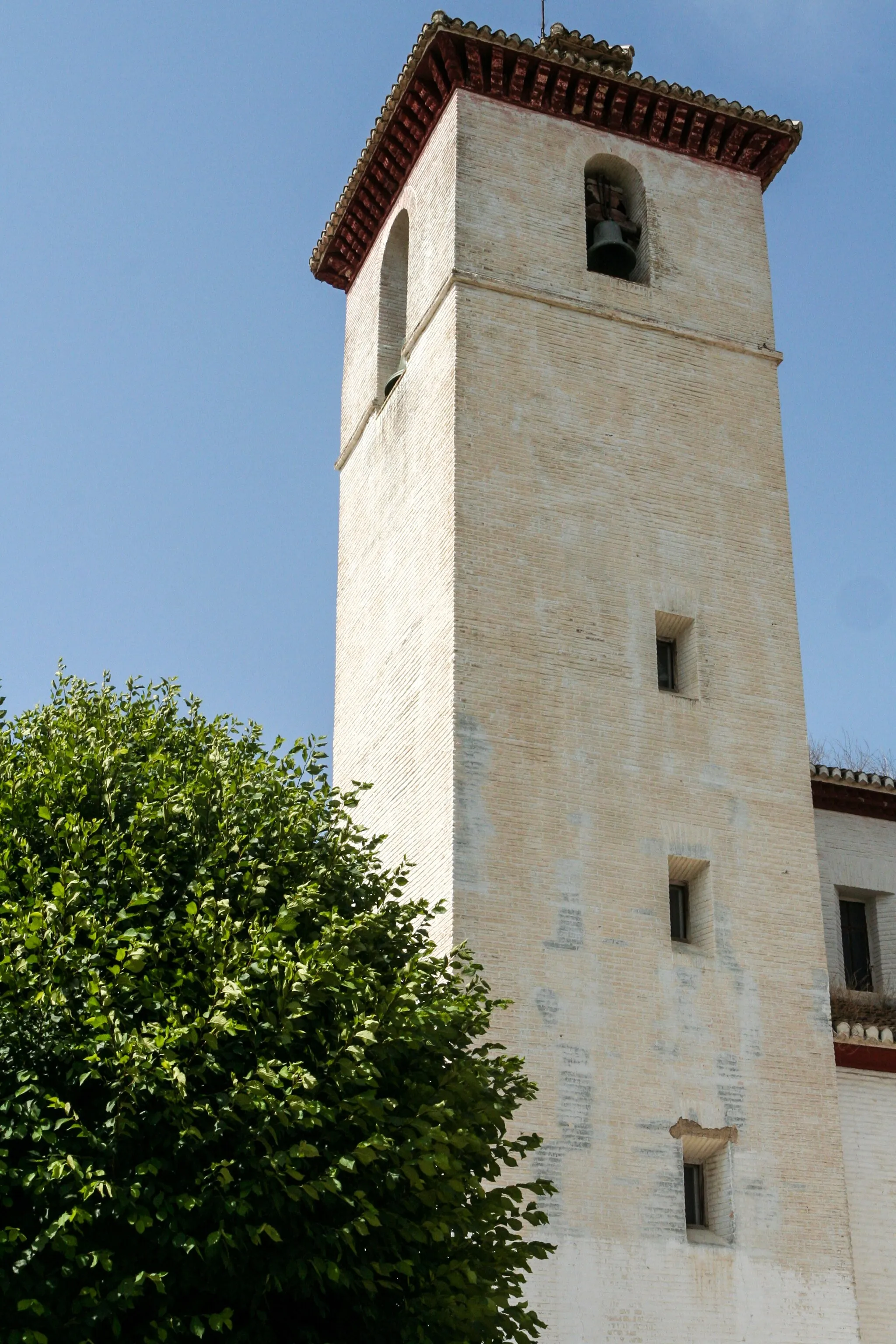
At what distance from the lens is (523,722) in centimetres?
1723

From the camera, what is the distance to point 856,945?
1919 cm

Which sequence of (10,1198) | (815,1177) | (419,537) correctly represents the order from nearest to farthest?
(10,1198) < (815,1177) < (419,537)

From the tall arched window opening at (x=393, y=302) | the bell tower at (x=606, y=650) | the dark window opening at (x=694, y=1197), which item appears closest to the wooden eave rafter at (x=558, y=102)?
the bell tower at (x=606, y=650)

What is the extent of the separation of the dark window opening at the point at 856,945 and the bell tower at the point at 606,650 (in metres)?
1.73

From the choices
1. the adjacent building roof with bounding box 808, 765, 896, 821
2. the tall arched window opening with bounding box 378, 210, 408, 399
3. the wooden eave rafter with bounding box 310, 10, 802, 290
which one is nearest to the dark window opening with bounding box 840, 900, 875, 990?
the adjacent building roof with bounding box 808, 765, 896, 821

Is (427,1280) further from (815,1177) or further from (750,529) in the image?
(750,529)

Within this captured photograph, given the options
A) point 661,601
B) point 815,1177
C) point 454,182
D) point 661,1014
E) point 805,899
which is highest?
point 454,182

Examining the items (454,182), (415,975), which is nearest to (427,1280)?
(415,975)

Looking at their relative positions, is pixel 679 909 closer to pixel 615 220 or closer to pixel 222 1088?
pixel 222 1088

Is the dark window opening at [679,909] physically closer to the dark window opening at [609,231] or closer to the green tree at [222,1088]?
the green tree at [222,1088]

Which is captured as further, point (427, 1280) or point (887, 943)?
point (887, 943)

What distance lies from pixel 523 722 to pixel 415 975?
15.6ft

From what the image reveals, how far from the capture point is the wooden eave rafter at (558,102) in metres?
20.7

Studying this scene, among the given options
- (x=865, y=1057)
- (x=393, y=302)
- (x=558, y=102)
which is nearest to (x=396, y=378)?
(x=393, y=302)
